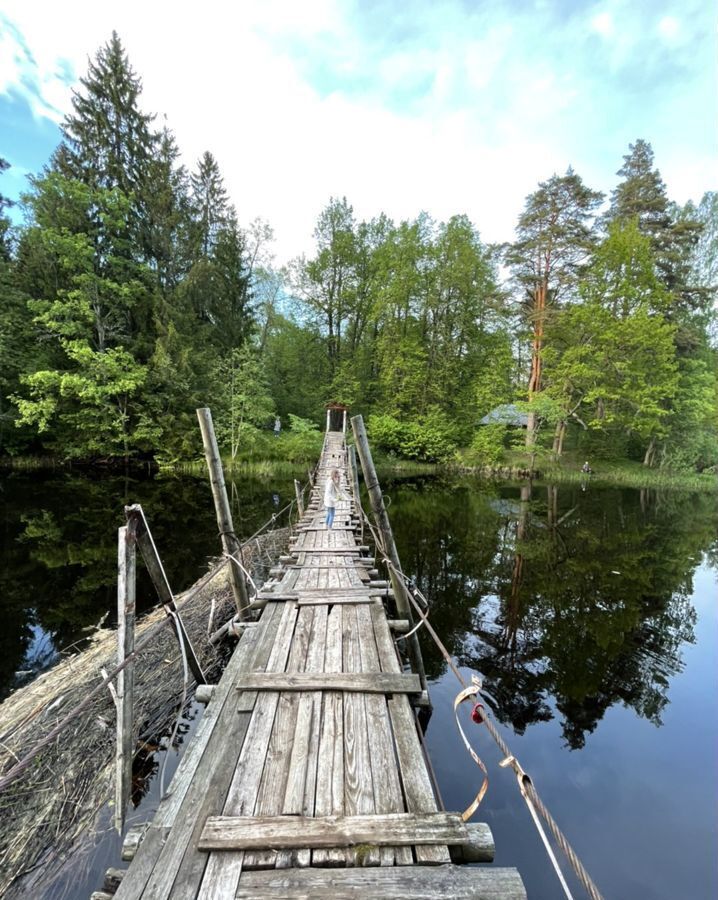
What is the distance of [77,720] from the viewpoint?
3.27 metres

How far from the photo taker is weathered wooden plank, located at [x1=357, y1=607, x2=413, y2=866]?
1611 millimetres

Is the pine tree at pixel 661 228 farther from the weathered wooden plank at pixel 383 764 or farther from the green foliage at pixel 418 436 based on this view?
the weathered wooden plank at pixel 383 764

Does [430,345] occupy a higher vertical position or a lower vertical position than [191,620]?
higher

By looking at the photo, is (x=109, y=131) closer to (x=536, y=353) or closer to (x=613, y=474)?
(x=536, y=353)

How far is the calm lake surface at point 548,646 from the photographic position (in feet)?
10.2

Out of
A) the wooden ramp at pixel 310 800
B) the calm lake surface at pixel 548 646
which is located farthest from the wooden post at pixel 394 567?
the wooden ramp at pixel 310 800

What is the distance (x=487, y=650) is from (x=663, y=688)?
87.9 inches

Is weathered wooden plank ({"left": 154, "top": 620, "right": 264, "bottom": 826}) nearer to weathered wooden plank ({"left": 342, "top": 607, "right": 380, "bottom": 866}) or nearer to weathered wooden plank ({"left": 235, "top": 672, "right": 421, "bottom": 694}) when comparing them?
weathered wooden plank ({"left": 235, "top": 672, "right": 421, "bottom": 694})

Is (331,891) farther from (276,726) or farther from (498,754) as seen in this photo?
(498,754)

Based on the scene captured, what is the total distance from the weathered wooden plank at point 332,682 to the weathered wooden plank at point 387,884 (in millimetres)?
1136

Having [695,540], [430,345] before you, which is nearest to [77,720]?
[695,540]

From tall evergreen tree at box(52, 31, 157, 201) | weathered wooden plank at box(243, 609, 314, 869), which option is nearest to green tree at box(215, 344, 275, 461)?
tall evergreen tree at box(52, 31, 157, 201)

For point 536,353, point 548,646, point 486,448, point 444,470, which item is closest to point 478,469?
point 486,448

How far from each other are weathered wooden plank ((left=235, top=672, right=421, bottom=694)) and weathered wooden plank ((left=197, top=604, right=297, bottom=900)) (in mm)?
93
